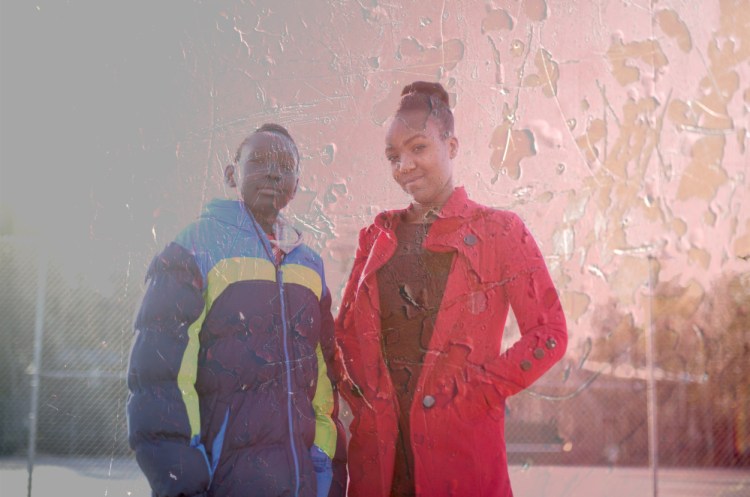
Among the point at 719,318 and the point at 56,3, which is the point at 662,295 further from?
the point at 56,3

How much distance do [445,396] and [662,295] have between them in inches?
20.6

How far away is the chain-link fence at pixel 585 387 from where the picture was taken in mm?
1233

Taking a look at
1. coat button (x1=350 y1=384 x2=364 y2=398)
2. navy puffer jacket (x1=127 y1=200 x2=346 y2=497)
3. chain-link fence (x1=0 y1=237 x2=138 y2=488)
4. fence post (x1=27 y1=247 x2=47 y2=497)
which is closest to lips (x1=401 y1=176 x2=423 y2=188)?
navy puffer jacket (x1=127 y1=200 x2=346 y2=497)

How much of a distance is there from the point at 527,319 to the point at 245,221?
19.0 inches

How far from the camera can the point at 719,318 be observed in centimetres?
129

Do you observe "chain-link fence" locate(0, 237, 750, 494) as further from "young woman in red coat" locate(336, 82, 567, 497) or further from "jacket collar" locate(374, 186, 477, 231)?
"jacket collar" locate(374, 186, 477, 231)

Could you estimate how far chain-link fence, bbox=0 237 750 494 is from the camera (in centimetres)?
123

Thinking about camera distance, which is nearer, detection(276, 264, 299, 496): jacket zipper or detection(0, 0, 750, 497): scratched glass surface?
detection(276, 264, 299, 496): jacket zipper

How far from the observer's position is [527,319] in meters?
1.02

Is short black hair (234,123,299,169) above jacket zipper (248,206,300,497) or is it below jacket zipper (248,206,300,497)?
above

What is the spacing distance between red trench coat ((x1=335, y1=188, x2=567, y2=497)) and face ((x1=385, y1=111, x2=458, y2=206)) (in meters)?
0.04

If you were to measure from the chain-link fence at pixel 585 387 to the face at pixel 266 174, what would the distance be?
308 millimetres

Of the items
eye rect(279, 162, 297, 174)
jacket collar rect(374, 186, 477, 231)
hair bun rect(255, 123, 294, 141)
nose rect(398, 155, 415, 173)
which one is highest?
hair bun rect(255, 123, 294, 141)

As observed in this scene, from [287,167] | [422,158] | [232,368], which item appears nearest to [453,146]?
[422,158]
